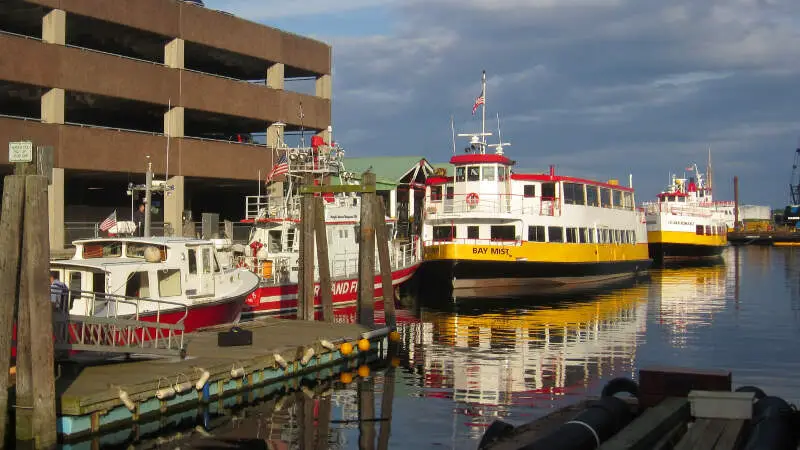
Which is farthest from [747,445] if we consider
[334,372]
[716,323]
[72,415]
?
[716,323]

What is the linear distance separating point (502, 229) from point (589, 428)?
36739 millimetres

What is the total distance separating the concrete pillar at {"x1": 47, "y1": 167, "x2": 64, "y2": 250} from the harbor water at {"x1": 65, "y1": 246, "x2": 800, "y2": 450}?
15437mm

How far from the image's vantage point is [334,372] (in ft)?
75.1

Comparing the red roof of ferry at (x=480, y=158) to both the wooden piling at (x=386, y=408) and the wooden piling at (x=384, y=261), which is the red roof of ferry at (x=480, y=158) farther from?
the wooden piling at (x=386, y=408)

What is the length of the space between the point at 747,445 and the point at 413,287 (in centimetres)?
4134

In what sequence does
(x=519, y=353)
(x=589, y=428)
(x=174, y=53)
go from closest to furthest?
1. (x=589, y=428)
2. (x=519, y=353)
3. (x=174, y=53)

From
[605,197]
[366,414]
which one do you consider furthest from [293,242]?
[605,197]

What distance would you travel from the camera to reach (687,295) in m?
48.7

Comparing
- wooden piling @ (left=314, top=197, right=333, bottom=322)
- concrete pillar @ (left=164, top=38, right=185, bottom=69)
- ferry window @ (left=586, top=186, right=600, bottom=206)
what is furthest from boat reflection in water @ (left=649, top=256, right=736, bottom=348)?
concrete pillar @ (left=164, top=38, right=185, bottom=69)

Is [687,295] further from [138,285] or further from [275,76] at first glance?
[138,285]

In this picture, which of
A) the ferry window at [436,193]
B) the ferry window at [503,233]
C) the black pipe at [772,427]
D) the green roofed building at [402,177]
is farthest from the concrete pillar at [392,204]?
the black pipe at [772,427]

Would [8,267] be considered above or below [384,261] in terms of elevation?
above

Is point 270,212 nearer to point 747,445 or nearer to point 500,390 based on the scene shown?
point 500,390

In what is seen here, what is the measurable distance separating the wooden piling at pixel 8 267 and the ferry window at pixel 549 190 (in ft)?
124
